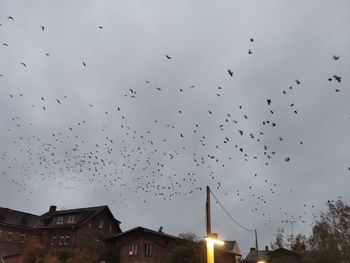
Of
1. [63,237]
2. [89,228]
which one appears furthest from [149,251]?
[63,237]

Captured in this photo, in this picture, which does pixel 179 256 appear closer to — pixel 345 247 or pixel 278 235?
pixel 345 247

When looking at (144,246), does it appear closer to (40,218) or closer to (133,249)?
(133,249)

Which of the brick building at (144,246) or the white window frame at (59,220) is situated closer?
the brick building at (144,246)

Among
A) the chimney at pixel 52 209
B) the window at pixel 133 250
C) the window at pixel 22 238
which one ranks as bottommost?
the window at pixel 133 250

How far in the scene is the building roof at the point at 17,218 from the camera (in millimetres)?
61625

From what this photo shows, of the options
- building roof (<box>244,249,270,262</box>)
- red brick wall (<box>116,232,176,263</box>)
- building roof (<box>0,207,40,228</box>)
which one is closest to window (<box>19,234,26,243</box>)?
building roof (<box>0,207,40,228</box>)

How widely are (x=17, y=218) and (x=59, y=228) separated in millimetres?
12491

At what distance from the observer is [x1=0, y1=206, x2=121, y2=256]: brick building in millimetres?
55281

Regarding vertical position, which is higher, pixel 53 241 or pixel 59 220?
pixel 59 220

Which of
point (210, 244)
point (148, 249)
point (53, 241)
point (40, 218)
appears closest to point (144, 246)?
point (148, 249)

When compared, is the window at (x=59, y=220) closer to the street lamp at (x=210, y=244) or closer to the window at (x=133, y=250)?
the window at (x=133, y=250)

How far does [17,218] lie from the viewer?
64625mm

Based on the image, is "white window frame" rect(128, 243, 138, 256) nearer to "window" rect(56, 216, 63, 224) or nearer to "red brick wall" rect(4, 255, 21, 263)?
"window" rect(56, 216, 63, 224)

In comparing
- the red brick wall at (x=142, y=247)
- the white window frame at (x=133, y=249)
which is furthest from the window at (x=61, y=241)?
the white window frame at (x=133, y=249)
